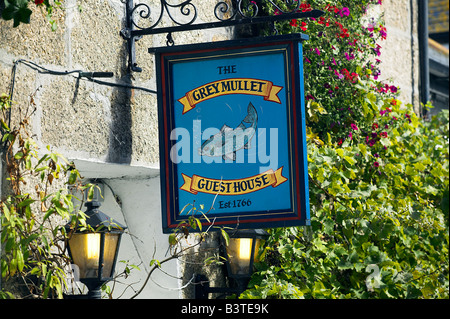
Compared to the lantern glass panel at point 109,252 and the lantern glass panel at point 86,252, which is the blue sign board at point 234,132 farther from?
the lantern glass panel at point 86,252

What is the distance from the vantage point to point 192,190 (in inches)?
152

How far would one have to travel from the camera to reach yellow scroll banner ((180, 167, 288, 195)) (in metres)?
3.76

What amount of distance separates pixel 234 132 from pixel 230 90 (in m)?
0.20

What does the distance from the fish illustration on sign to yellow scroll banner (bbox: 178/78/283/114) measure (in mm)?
82

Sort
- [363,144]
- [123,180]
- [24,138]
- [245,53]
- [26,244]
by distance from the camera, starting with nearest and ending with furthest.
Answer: [26,244] < [24,138] < [245,53] < [123,180] < [363,144]

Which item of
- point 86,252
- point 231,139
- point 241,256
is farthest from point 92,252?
point 241,256

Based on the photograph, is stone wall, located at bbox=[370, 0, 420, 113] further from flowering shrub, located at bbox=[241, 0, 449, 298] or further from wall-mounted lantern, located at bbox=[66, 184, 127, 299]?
wall-mounted lantern, located at bbox=[66, 184, 127, 299]

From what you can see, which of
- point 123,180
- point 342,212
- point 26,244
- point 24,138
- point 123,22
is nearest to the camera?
point 26,244

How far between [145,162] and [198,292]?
0.85 meters

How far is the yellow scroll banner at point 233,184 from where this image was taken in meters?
3.76

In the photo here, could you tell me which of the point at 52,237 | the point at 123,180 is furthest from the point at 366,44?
the point at 52,237

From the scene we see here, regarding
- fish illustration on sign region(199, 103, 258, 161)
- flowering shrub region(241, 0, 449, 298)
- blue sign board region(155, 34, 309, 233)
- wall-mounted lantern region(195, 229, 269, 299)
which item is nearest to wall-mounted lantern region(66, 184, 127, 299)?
blue sign board region(155, 34, 309, 233)

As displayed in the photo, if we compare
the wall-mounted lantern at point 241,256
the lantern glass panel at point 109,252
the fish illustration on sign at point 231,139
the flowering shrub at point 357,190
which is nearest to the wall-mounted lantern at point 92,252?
the lantern glass panel at point 109,252

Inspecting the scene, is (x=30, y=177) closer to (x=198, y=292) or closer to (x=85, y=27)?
(x=85, y=27)
